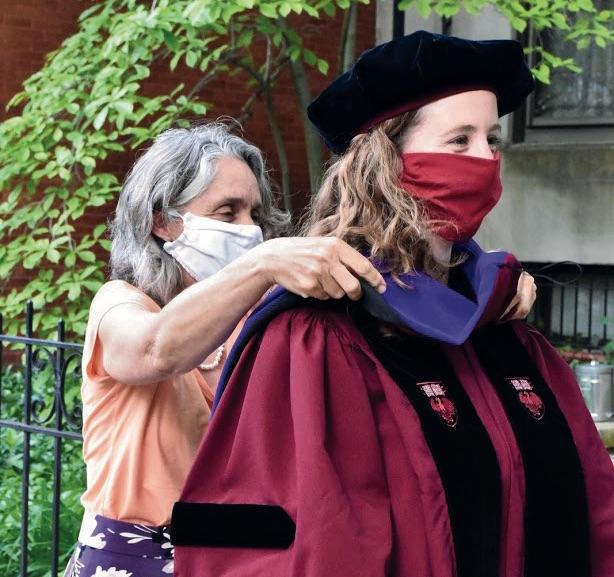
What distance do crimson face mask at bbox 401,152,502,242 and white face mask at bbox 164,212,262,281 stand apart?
2.23 ft

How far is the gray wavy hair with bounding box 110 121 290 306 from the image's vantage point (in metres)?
2.67

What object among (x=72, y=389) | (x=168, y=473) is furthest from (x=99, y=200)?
(x=168, y=473)

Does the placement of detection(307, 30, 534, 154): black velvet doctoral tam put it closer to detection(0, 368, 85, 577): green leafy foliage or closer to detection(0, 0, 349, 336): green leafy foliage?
detection(0, 368, 85, 577): green leafy foliage

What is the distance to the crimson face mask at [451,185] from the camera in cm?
206

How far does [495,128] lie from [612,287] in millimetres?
6182

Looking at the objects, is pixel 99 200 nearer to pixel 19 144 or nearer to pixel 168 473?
pixel 19 144

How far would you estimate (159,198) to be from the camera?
8.82 feet

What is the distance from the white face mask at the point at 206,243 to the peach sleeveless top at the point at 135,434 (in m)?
0.16

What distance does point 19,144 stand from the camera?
6168 millimetres

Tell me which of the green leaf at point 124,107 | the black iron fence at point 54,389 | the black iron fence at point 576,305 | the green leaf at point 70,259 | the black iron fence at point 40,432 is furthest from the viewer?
the black iron fence at point 576,305

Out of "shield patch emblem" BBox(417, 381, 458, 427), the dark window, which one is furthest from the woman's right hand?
the dark window

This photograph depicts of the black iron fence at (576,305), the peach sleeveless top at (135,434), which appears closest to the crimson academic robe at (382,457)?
the peach sleeveless top at (135,434)

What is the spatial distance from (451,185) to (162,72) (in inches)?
293

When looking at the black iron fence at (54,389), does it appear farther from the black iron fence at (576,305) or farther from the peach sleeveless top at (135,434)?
the peach sleeveless top at (135,434)
